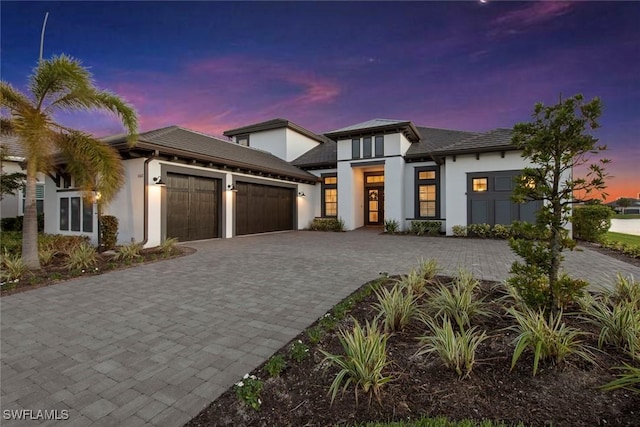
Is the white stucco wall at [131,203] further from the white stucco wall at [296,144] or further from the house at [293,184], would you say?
the white stucco wall at [296,144]

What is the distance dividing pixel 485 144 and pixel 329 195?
8.83 meters

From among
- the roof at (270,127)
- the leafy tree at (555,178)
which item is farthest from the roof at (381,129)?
the leafy tree at (555,178)

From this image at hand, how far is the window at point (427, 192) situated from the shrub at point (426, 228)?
0.95 m

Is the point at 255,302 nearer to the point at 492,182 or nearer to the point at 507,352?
the point at 507,352

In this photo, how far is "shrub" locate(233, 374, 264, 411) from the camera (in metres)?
2.06

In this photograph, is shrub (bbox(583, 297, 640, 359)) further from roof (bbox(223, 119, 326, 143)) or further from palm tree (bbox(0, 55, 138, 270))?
roof (bbox(223, 119, 326, 143))

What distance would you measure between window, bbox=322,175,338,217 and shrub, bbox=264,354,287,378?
15194 millimetres

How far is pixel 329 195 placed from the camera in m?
18.0

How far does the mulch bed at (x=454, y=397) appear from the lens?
186cm

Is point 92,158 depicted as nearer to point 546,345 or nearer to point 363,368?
point 363,368

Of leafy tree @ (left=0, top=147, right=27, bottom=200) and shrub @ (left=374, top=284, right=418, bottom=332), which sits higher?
leafy tree @ (left=0, top=147, right=27, bottom=200)

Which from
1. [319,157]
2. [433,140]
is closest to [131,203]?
[319,157]

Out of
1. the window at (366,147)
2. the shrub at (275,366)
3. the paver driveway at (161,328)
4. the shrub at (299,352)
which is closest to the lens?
the paver driveway at (161,328)

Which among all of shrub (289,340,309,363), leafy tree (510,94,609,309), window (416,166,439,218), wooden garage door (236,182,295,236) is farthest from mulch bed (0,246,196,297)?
window (416,166,439,218)
